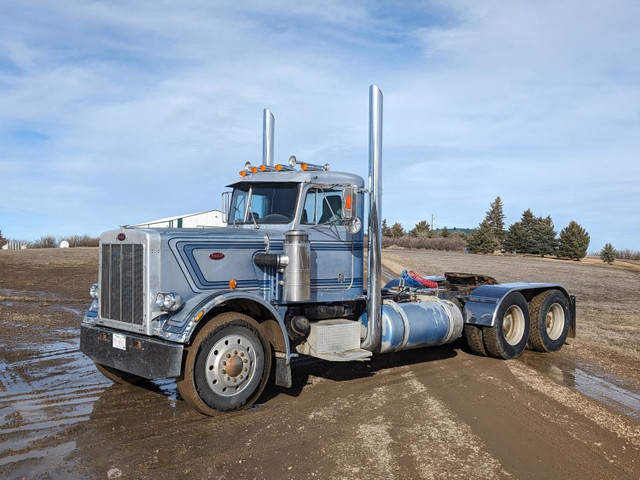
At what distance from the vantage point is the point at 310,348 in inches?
285

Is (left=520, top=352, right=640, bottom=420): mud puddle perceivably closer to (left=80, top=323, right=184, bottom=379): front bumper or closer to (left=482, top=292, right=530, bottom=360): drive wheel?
A: (left=482, top=292, right=530, bottom=360): drive wheel

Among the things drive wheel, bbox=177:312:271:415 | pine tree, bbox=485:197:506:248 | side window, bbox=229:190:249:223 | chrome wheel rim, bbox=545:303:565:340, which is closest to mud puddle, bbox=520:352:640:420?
chrome wheel rim, bbox=545:303:565:340

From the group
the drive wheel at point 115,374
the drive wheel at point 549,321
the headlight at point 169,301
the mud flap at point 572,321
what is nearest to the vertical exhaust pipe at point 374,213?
the headlight at point 169,301

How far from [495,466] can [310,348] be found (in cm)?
300

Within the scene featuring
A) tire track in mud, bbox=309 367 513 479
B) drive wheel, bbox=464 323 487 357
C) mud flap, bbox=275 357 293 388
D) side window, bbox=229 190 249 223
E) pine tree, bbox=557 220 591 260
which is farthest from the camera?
pine tree, bbox=557 220 591 260

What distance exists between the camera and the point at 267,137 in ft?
33.6

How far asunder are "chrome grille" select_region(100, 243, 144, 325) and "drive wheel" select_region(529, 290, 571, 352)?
707 cm

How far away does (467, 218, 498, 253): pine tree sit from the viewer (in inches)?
2172

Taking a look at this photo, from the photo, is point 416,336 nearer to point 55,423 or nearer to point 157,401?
point 157,401

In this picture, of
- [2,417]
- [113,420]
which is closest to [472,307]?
[113,420]

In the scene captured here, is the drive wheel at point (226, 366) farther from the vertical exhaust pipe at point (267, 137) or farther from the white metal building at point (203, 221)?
the vertical exhaust pipe at point (267, 137)

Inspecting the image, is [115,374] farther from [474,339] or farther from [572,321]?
[572,321]

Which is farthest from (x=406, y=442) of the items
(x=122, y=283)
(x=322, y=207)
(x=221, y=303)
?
(x=122, y=283)

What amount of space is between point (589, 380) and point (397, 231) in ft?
209
